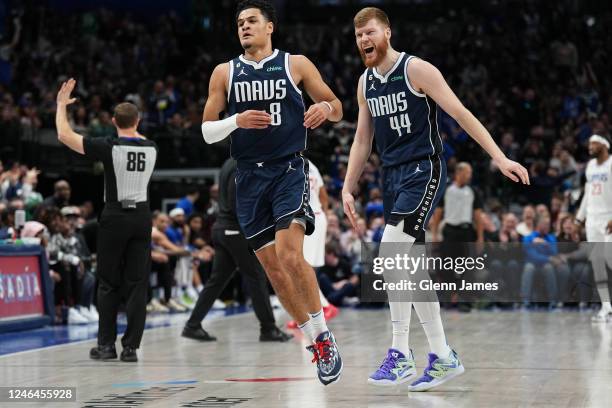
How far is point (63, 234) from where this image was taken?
13.0 meters

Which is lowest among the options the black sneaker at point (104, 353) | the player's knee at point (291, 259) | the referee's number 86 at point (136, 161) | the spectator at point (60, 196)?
the black sneaker at point (104, 353)

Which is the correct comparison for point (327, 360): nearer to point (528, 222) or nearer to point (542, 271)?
point (542, 271)

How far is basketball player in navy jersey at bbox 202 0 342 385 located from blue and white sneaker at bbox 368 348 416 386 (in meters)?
0.35

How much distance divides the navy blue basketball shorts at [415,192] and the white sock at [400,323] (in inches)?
17.2

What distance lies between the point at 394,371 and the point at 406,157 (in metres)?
1.32

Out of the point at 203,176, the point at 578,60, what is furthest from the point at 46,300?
the point at 578,60

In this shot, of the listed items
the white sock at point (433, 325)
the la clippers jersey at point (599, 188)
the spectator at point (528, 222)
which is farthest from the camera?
the spectator at point (528, 222)

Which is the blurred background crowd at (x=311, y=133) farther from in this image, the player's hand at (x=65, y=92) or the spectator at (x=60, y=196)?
the player's hand at (x=65, y=92)

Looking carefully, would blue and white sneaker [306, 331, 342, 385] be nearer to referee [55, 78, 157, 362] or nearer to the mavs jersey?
the mavs jersey

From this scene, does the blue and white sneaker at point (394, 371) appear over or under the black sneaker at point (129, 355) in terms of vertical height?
over

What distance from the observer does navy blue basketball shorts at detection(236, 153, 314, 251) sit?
647 cm

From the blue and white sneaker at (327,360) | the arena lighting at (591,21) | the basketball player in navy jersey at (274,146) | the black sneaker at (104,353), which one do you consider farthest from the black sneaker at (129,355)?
the arena lighting at (591,21)

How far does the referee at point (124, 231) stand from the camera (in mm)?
8297

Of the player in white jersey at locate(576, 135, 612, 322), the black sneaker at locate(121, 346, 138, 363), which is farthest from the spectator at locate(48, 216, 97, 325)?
the player in white jersey at locate(576, 135, 612, 322)
